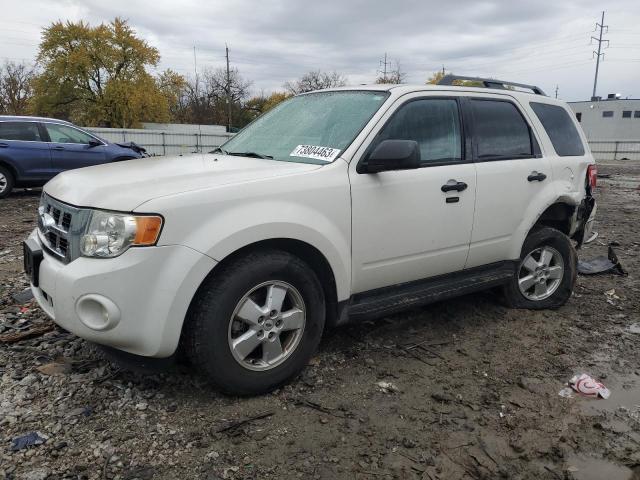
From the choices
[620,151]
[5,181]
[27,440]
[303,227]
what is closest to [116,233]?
[303,227]

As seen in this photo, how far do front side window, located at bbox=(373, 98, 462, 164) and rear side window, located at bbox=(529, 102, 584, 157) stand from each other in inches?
44.3

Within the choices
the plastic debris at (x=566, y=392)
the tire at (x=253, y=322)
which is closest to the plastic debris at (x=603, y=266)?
the plastic debris at (x=566, y=392)

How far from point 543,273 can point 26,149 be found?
33.8 ft

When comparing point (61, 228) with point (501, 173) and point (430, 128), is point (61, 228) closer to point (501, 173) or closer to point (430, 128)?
point (430, 128)

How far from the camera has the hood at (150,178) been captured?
2557 millimetres

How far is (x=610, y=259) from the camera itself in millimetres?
5898

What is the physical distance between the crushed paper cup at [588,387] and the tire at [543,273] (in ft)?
3.85

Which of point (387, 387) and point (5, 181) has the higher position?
point (5, 181)

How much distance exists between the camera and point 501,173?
3.91 metres

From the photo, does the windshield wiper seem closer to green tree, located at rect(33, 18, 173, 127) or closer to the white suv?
the white suv

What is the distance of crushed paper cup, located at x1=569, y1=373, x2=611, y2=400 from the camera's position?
316 centimetres

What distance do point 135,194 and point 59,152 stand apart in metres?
9.74

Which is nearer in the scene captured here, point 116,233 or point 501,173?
point 116,233

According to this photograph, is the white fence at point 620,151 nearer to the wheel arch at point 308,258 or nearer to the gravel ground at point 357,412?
the gravel ground at point 357,412
